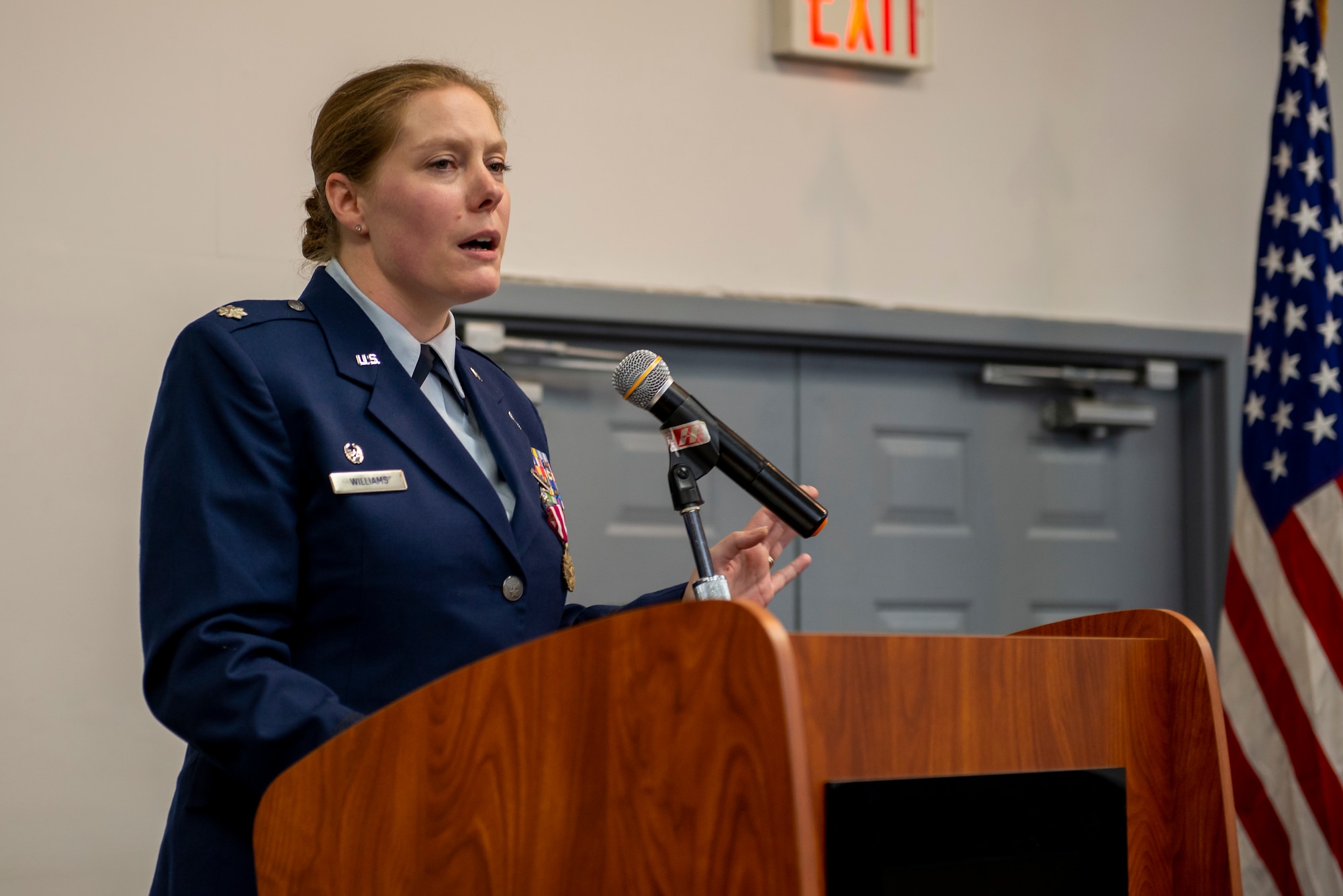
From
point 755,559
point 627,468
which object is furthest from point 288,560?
point 627,468

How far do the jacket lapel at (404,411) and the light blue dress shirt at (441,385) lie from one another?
0.06 ft

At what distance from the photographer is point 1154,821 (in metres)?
1.10

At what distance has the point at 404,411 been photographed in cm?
130

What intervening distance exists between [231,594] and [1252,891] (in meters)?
2.54

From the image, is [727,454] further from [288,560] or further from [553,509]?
→ [288,560]

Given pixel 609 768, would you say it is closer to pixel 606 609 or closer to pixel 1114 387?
pixel 606 609

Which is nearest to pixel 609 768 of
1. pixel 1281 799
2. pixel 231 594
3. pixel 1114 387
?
pixel 231 594

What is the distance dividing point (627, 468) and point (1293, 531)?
1494 mm

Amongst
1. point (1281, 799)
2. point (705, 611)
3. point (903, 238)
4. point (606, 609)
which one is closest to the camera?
point (705, 611)

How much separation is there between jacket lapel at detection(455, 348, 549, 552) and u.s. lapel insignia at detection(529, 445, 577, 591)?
0.01m

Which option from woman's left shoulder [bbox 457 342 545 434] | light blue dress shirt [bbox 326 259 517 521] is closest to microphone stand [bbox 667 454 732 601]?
light blue dress shirt [bbox 326 259 517 521]

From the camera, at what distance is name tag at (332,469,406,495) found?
46.8 inches

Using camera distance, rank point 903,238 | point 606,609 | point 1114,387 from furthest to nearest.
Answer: point 1114,387 < point 903,238 < point 606,609

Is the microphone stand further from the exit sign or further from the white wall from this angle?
the exit sign
